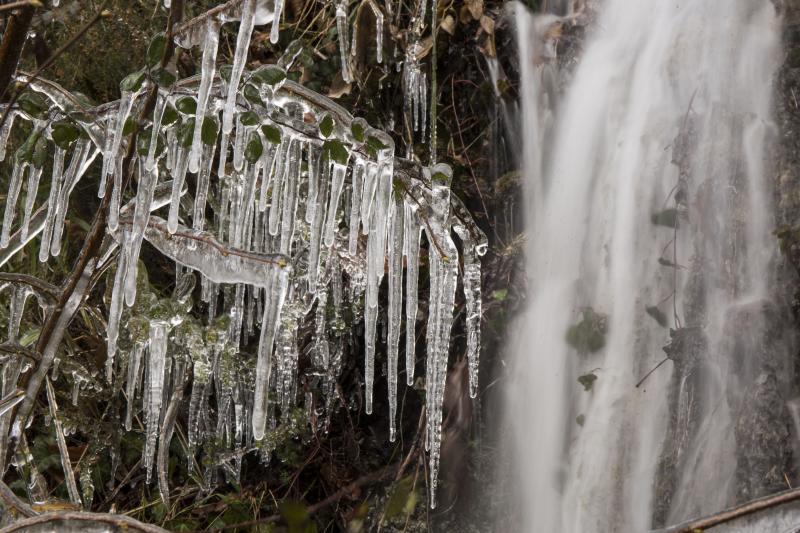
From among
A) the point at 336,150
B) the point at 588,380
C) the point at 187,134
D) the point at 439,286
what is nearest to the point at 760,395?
the point at 588,380

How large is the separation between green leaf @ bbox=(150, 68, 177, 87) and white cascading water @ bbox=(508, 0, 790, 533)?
1.78m

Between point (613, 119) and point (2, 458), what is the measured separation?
2.16m

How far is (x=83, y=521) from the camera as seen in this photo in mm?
986

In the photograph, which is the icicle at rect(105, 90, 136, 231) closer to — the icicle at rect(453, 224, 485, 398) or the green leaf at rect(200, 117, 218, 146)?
the green leaf at rect(200, 117, 218, 146)

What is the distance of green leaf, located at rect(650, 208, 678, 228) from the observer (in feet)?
8.79

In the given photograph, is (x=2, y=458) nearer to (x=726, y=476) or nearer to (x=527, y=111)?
(x=726, y=476)

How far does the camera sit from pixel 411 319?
163cm

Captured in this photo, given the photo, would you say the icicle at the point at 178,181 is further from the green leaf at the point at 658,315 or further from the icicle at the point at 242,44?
the green leaf at the point at 658,315

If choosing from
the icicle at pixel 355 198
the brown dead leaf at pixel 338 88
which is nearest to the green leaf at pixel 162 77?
the icicle at pixel 355 198

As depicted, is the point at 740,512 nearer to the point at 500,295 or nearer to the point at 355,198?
the point at 355,198

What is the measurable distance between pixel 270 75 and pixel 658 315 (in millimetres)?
1687

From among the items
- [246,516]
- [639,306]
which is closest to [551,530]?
[639,306]

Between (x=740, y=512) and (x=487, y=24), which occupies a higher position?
(x=487, y=24)

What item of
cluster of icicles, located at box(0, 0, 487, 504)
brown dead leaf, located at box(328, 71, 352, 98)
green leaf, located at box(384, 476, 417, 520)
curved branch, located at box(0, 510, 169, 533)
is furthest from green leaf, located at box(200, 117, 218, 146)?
green leaf, located at box(384, 476, 417, 520)
